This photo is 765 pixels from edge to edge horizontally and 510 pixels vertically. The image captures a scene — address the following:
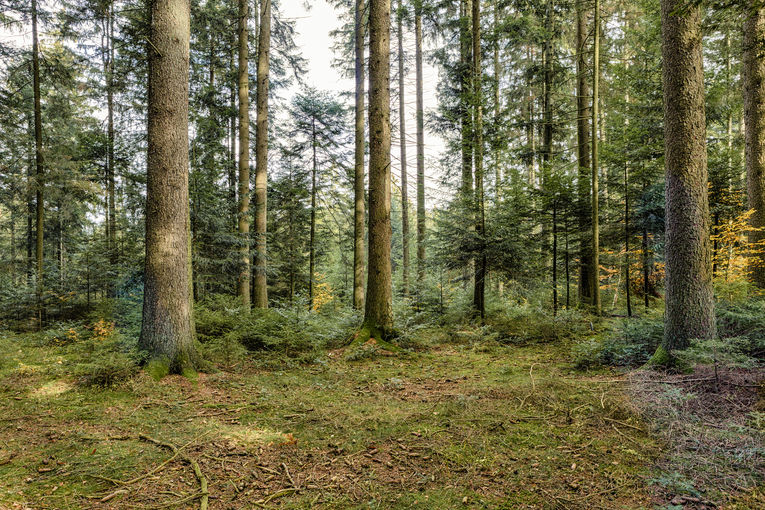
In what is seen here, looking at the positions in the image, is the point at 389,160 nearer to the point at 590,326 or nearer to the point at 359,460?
the point at 359,460

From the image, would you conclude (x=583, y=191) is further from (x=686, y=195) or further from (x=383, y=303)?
(x=383, y=303)

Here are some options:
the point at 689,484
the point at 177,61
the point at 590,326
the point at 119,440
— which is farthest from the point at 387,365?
the point at 177,61

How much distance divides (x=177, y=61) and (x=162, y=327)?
14.1ft

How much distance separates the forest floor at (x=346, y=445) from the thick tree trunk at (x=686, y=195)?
42.5 inches

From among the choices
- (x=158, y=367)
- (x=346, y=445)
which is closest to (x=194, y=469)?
(x=346, y=445)

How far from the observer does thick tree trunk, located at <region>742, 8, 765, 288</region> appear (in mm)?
8258

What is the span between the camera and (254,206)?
11945 millimetres

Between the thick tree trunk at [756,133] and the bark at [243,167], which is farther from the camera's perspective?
the bark at [243,167]

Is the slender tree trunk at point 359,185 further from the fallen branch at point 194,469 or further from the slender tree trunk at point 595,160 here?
the fallen branch at point 194,469

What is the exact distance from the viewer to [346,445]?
3307 mm

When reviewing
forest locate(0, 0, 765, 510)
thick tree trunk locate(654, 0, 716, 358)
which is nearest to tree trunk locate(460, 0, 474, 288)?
forest locate(0, 0, 765, 510)

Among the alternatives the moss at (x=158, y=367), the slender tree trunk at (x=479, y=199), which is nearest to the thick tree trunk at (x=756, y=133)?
the slender tree trunk at (x=479, y=199)

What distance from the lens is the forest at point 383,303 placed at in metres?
2.81

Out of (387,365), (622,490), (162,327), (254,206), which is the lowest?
(387,365)
